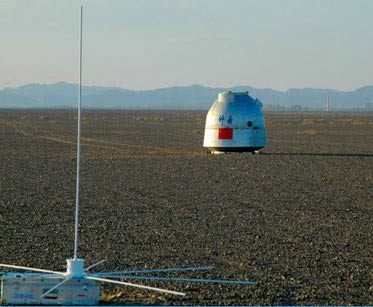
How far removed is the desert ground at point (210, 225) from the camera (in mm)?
8211

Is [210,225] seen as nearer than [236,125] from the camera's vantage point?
Yes

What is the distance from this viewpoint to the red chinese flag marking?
28.1 metres

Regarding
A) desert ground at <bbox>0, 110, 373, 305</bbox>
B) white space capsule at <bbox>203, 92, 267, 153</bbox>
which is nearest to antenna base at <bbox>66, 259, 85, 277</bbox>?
desert ground at <bbox>0, 110, 373, 305</bbox>

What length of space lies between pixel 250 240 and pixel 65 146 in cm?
2477

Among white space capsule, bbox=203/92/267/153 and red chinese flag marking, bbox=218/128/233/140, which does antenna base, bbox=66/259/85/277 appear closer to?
white space capsule, bbox=203/92/267/153

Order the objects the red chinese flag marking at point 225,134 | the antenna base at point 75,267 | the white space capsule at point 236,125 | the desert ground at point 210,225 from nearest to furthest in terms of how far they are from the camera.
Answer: the antenna base at point 75,267 < the desert ground at point 210,225 < the white space capsule at point 236,125 < the red chinese flag marking at point 225,134

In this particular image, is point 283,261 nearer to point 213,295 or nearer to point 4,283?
point 213,295

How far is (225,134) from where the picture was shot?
2833 centimetres

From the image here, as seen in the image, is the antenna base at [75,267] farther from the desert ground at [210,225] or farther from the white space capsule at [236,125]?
the white space capsule at [236,125]

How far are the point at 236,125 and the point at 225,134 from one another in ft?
1.98

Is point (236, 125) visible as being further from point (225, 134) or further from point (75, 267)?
point (75, 267)

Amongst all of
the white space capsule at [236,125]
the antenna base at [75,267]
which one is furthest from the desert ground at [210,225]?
the white space capsule at [236,125]

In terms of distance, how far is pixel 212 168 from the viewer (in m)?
23.2

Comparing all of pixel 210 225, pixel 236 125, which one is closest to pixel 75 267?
pixel 210 225
